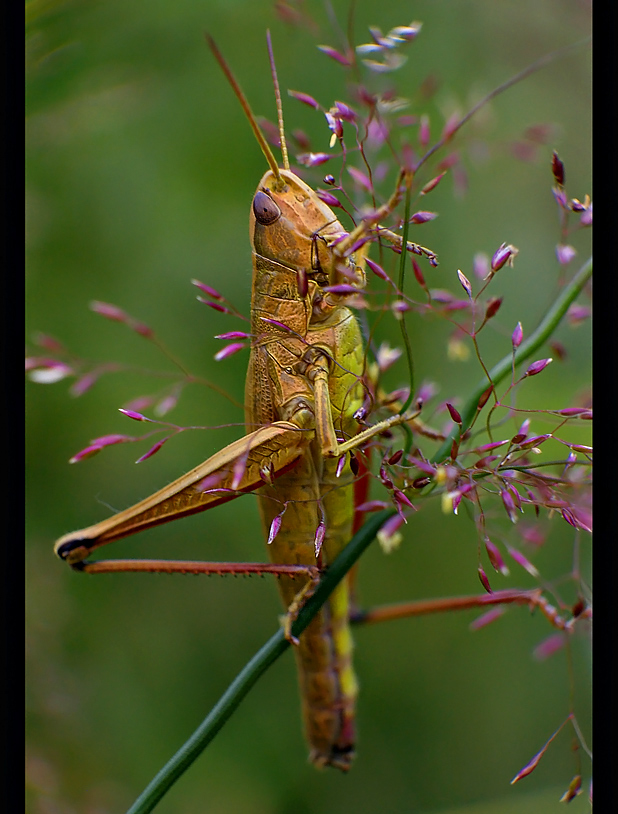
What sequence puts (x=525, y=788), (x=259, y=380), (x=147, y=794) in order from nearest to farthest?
1. (x=147, y=794)
2. (x=259, y=380)
3. (x=525, y=788)

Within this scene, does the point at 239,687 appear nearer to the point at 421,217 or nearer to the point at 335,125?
the point at 421,217

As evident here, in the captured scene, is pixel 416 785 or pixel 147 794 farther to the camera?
pixel 416 785

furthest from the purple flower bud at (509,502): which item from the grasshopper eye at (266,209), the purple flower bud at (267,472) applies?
the grasshopper eye at (266,209)

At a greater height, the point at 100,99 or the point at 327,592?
the point at 100,99

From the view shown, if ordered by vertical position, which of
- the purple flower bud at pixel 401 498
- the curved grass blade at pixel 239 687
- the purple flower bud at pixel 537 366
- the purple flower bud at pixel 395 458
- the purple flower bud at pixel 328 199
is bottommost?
the curved grass blade at pixel 239 687

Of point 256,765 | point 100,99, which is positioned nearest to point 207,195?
point 100,99

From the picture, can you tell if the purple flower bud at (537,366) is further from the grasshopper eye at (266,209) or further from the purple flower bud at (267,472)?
the grasshopper eye at (266,209)

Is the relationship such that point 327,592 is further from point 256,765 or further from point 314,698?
point 256,765

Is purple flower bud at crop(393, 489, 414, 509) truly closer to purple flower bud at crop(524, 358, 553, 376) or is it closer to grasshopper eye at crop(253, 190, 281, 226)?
purple flower bud at crop(524, 358, 553, 376)

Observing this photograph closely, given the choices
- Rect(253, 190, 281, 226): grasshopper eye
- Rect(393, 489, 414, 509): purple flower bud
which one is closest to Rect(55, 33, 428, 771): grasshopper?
Rect(253, 190, 281, 226): grasshopper eye
